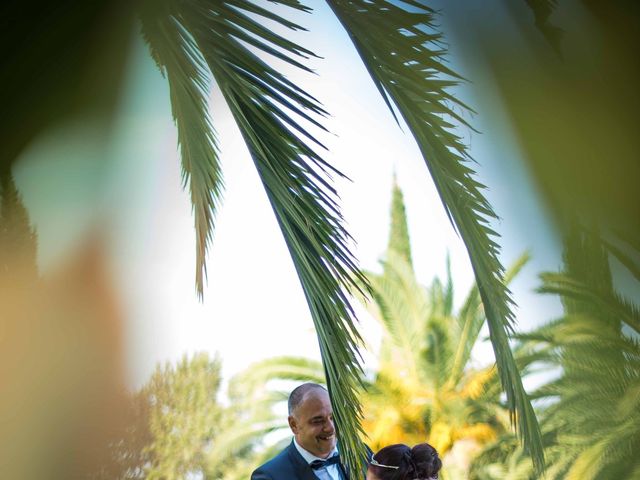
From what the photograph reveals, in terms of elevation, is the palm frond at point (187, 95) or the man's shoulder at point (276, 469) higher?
the palm frond at point (187, 95)

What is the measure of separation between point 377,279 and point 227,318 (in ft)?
6.78

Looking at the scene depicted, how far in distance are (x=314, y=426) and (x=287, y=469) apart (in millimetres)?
229

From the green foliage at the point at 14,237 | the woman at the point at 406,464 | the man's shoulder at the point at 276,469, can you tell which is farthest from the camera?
the green foliage at the point at 14,237

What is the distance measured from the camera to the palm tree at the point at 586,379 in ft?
18.5

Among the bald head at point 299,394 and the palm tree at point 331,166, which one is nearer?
the palm tree at point 331,166

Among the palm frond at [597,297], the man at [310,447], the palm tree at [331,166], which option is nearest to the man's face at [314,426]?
the man at [310,447]

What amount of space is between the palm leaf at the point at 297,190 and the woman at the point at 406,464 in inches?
3.4

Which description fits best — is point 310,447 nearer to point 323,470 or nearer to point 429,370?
point 323,470

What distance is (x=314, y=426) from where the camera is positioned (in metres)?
4.04

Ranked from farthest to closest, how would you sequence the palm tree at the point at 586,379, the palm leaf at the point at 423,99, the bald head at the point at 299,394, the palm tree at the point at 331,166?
the palm tree at the point at 586,379 < the bald head at the point at 299,394 < the palm leaf at the point at 423,99 < the palm tree at the point at 331,166

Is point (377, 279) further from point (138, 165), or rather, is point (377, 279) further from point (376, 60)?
point (376, 60)

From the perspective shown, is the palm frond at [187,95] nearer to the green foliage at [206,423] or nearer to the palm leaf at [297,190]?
the palm leaf at [297,190]

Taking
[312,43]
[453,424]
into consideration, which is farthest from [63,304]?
[453,424]

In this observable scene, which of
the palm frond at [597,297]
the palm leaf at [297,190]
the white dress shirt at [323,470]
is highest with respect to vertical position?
the palm leaf at [297,190]
